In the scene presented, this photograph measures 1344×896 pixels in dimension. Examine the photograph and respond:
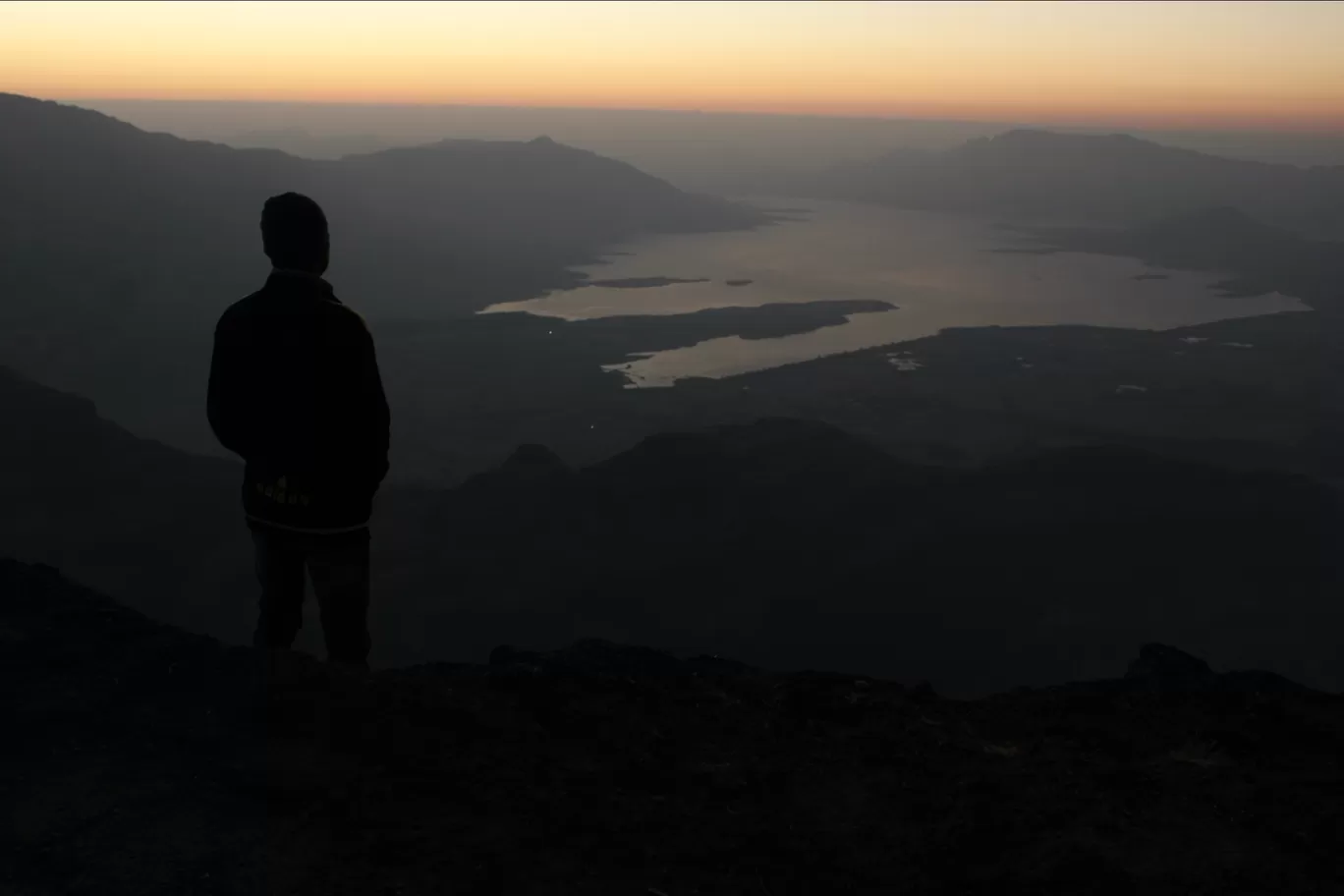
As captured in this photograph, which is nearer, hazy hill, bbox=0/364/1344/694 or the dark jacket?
the dark jacket

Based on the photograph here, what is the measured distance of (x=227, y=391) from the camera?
13.1ft

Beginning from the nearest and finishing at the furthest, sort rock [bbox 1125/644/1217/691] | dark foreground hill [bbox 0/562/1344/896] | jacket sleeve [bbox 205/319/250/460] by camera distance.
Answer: dark foreground hill [bbox 0/562/1344/896], jacket sleeve [bbox 205/319/250/460], rock [bbox 1125/644/1217/691]

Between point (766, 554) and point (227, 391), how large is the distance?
124 ft

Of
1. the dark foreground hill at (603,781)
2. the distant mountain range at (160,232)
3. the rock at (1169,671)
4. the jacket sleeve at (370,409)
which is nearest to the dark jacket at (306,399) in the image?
Result: the jacket sleeve at (370,409)

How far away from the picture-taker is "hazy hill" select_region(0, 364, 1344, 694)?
34062mm

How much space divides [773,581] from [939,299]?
154548mm

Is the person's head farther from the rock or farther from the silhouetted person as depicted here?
the rock

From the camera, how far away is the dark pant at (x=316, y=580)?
13.1 ft

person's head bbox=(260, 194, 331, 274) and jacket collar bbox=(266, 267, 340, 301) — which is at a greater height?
person's head bbox=(260, 194, 331, 274)

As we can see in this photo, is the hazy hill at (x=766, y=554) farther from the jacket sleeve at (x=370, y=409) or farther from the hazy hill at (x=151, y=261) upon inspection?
the hazy hill at (x=151, y=261)

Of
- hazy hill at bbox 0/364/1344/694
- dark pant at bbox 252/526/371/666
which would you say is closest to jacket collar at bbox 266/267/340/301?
dark pant at bbox 252/526/371/666

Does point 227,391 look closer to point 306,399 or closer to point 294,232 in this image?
point 306,399

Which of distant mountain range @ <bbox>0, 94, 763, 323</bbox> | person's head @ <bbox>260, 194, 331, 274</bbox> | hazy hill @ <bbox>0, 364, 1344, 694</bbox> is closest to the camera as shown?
person's head @ <bbox>260, 194, 331, 274</bbox>

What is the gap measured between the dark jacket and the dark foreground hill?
870mm
